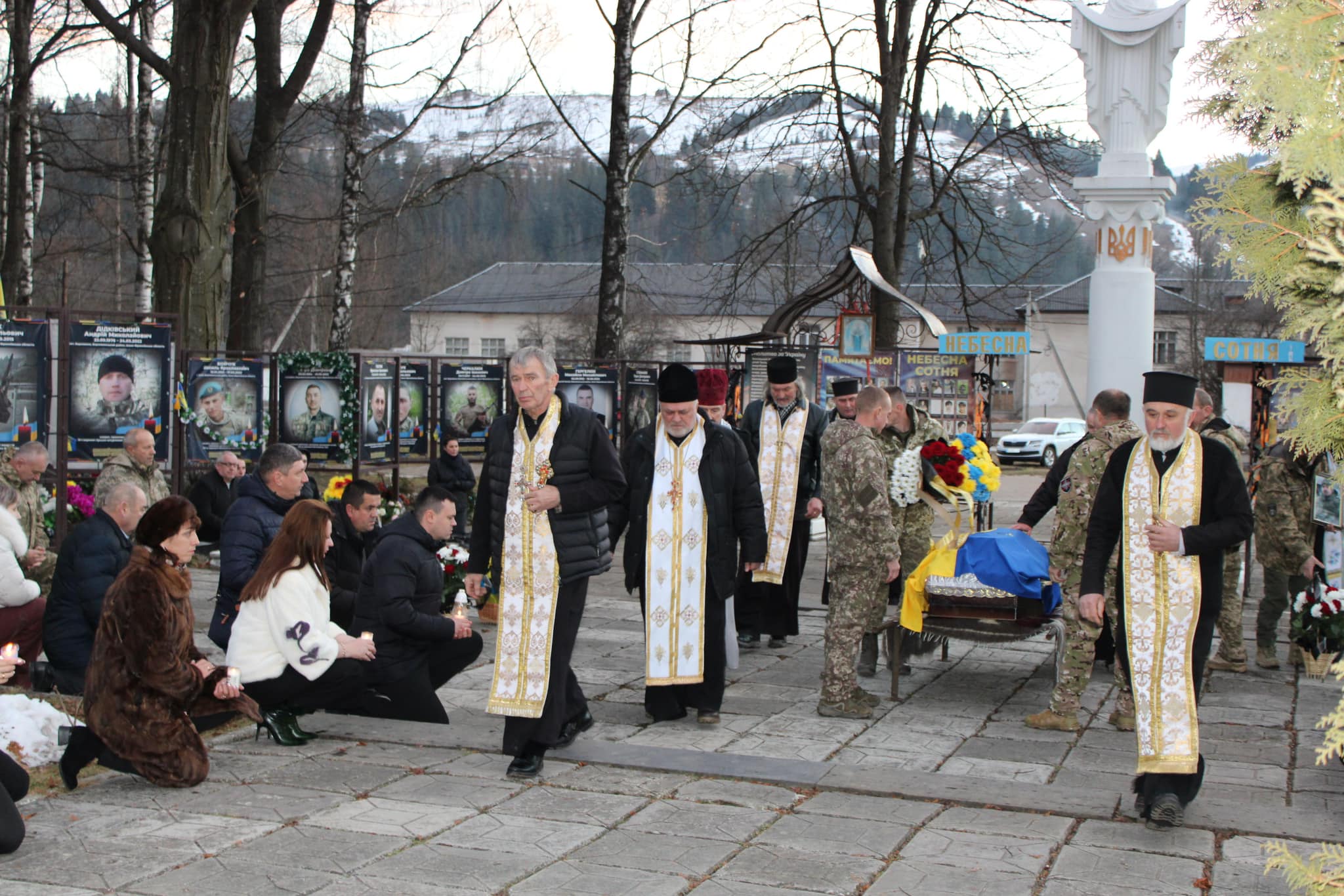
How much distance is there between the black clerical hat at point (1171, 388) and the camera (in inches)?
216

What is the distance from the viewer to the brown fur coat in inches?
219

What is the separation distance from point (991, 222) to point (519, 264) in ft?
187

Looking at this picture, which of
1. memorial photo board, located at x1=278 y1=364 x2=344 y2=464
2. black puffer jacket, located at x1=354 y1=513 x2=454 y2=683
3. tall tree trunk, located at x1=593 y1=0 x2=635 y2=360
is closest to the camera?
black puffer jacket, located at x1=354 y1=513 x2=454 y2=683

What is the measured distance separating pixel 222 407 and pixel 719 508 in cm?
769

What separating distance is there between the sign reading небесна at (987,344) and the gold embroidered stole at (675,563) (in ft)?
20.8

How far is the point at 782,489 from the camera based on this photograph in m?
9.41

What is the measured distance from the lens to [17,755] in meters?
5.99

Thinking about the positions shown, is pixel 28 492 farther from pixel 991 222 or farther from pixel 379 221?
pixel 991 222

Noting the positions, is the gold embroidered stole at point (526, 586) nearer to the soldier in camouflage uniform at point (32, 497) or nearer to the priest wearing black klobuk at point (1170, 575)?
the priest wearing black klobuk at point (1170, 575)

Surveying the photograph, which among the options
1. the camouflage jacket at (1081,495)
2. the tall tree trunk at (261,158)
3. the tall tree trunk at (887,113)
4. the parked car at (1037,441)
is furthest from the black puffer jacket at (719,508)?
the parked car at (1037,441)

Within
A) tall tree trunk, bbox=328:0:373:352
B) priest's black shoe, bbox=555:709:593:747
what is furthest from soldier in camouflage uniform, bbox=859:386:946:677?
tall tree trunk, bbox=328:0:373:352

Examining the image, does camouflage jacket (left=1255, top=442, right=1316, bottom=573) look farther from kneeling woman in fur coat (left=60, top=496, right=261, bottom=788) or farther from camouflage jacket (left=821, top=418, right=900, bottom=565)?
kneeling woman in fur coat (left=60, top=496, right=261, bottom=788)

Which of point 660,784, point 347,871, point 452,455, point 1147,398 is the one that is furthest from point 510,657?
point 452,455

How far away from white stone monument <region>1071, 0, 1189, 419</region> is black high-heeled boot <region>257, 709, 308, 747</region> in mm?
10918
